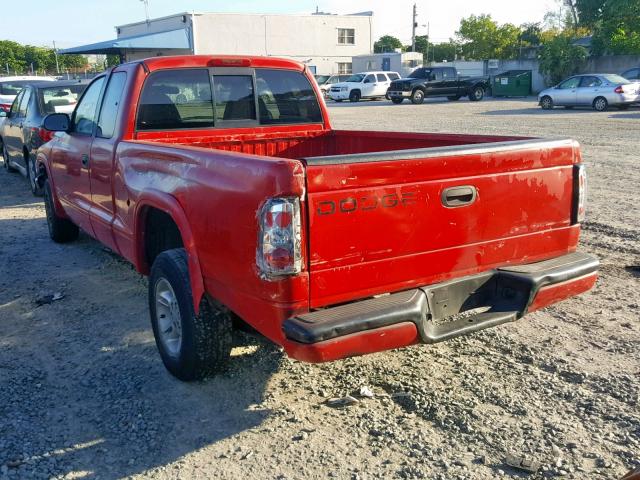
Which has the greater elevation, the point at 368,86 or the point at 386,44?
the point at 386,44

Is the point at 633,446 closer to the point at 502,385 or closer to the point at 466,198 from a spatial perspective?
the point at 502,385

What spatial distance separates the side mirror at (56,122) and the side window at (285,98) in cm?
194

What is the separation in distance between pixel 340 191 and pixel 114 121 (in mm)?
2817

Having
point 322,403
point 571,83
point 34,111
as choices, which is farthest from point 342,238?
point 571,83

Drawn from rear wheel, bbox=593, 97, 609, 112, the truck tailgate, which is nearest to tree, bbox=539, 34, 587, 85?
rear wheel, bbox=593, 97, 609, 112

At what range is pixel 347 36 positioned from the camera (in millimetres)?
62438

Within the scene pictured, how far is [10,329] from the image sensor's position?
5059mm

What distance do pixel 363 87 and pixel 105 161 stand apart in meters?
36.5

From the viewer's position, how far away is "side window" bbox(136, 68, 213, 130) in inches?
200

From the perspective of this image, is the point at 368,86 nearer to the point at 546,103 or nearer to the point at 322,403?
the point at 546,103

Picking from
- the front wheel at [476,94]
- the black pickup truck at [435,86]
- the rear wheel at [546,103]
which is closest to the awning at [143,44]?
the black pickup truck at [435,86]

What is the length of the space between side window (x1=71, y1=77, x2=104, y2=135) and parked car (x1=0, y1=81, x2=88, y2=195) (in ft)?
13.5

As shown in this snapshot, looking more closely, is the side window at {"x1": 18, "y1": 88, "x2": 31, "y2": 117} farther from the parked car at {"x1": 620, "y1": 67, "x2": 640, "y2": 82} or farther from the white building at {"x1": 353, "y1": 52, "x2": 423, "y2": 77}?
the white building at {"x1": 353, "y1": 52, "x2": 423, "y2": 77}

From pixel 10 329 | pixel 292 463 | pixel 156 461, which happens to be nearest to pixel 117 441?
pixel 156 461
